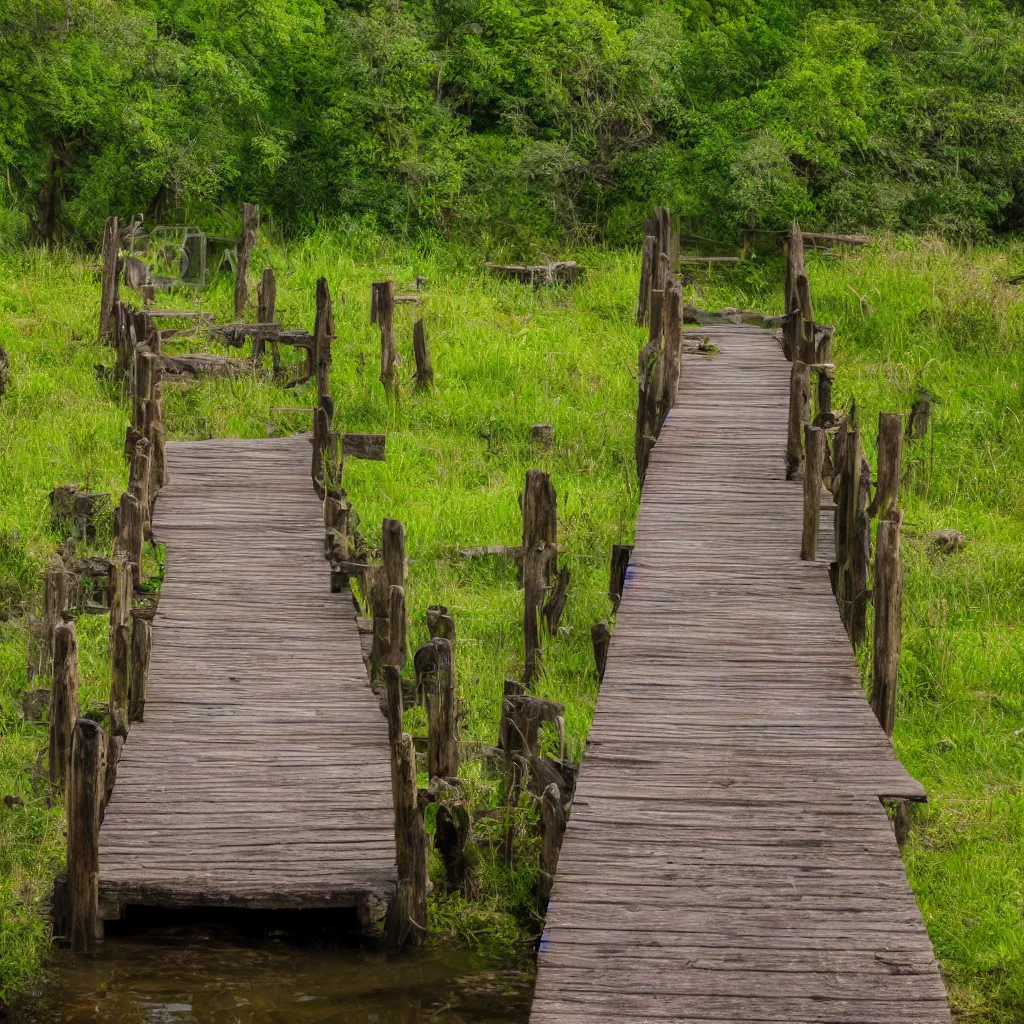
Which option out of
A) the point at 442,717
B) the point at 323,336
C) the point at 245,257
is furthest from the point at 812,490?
the point at 245,257

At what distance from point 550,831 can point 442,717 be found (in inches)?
54.0

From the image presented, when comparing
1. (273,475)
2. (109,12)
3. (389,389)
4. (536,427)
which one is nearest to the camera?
(273,475)

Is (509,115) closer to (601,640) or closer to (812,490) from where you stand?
(812,490)

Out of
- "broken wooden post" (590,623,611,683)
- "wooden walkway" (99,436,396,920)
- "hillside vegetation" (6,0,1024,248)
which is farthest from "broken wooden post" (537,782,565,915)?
"hillside vegetation" (6,0,1024,248)

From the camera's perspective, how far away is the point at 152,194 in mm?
25578

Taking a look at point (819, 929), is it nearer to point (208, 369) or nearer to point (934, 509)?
point (934, 509)

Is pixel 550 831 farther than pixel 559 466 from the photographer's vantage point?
No

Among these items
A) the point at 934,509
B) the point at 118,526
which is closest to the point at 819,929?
the point at 118,526

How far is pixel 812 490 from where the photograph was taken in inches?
485

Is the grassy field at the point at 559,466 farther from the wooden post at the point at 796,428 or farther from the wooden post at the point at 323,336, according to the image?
the wooden post at the point at 796,428

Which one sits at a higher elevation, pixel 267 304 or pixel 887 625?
pixel 267 304

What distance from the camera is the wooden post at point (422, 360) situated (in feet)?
63.3

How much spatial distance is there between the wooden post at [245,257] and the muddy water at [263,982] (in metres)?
12.7

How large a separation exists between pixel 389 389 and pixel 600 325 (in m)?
3.71
